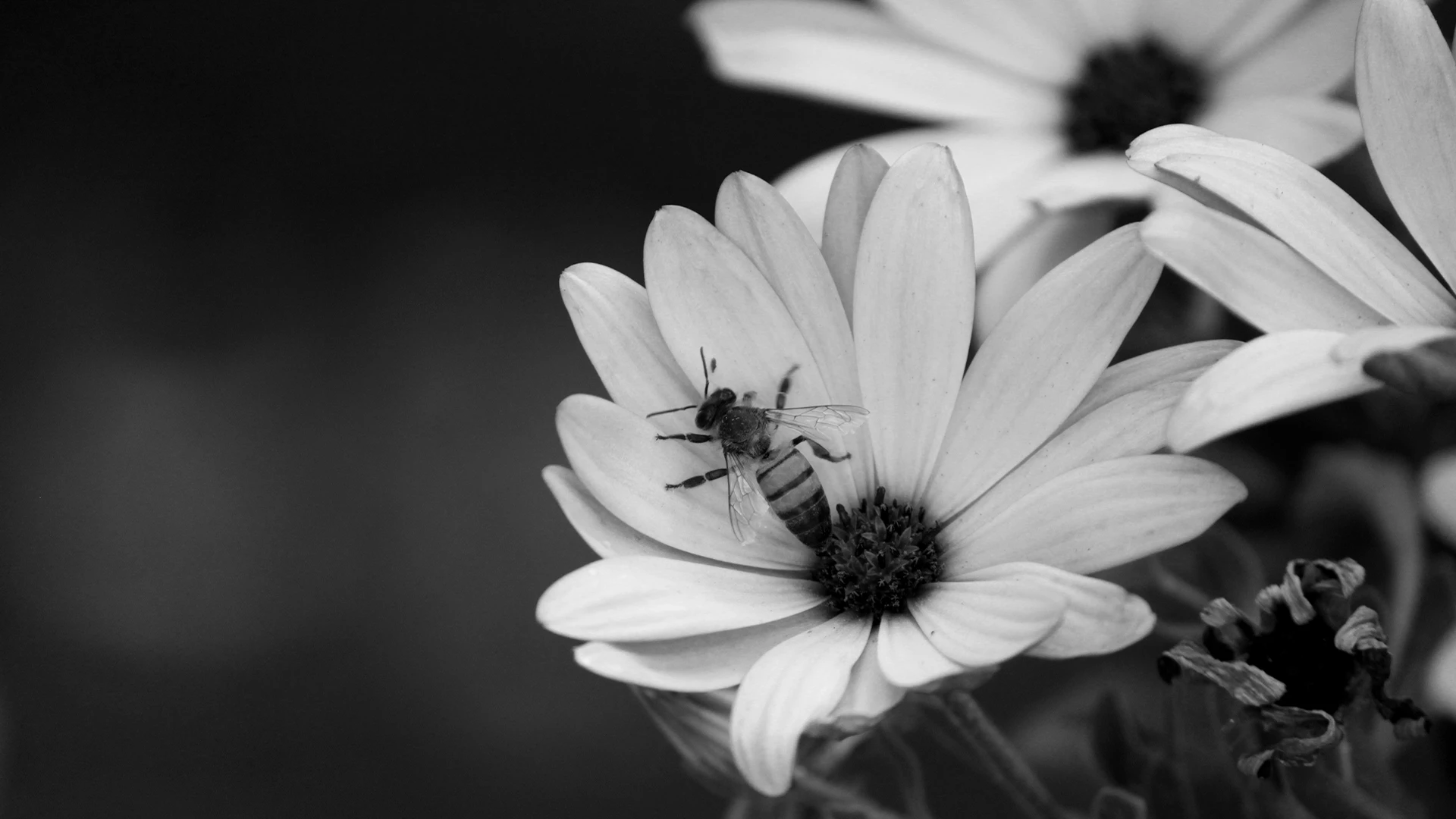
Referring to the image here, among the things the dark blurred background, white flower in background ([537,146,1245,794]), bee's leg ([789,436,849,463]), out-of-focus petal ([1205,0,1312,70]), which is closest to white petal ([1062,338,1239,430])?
white flower in background ([537,146,1245,794])

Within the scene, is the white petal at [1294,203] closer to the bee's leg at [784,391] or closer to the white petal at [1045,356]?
the white petal at [1045,356]

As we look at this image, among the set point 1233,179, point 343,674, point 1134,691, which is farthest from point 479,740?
point 1233,179

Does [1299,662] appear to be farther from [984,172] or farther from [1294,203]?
[984,172]

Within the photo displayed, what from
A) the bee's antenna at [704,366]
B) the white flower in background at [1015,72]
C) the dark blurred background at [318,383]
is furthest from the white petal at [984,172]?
the dark blurred background at [318,383]

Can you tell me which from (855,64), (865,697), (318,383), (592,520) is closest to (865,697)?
(865,697)

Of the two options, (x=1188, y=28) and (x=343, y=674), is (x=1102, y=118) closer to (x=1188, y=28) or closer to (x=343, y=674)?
(x=1188, y=28)

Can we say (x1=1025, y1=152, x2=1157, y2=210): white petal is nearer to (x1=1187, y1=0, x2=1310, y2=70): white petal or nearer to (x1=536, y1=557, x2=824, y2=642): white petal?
(x1=1187, y1=0, x2=1310, y2=70): white petal

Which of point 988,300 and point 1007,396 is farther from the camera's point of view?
point 988,300
